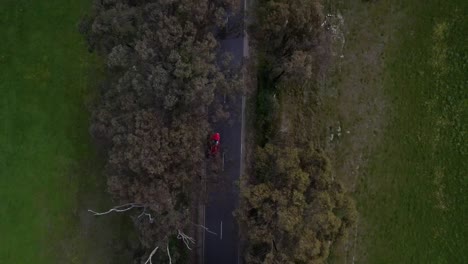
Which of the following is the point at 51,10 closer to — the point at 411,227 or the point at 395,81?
the point at 395,81

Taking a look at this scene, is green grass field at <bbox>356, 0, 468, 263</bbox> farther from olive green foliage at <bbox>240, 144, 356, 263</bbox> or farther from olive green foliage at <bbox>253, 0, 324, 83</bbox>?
olive green foliage at <bbox>253, 0, 324, 83</bbox>

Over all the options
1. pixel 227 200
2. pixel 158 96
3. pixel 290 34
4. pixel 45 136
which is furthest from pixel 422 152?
pixel 45 136

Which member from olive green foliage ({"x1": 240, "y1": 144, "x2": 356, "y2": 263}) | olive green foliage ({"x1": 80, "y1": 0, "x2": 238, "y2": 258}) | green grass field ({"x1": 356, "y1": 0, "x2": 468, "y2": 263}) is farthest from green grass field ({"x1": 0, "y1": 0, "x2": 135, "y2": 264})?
green grass field ({"x1": 356, "y1": 0, "x2": 468, "y2": 263})

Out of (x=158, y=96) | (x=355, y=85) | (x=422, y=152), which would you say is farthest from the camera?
(x=355, y=85)

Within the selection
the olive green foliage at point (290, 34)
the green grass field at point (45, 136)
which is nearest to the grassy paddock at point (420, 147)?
the olive green foliage at point (290, 34)

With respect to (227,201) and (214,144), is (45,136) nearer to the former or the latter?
(214,144)

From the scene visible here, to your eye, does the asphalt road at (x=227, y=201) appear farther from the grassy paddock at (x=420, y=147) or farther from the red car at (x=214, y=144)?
the grassy paddock at (x=420, y=147)

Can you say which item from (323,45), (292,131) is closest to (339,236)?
(292,131)
